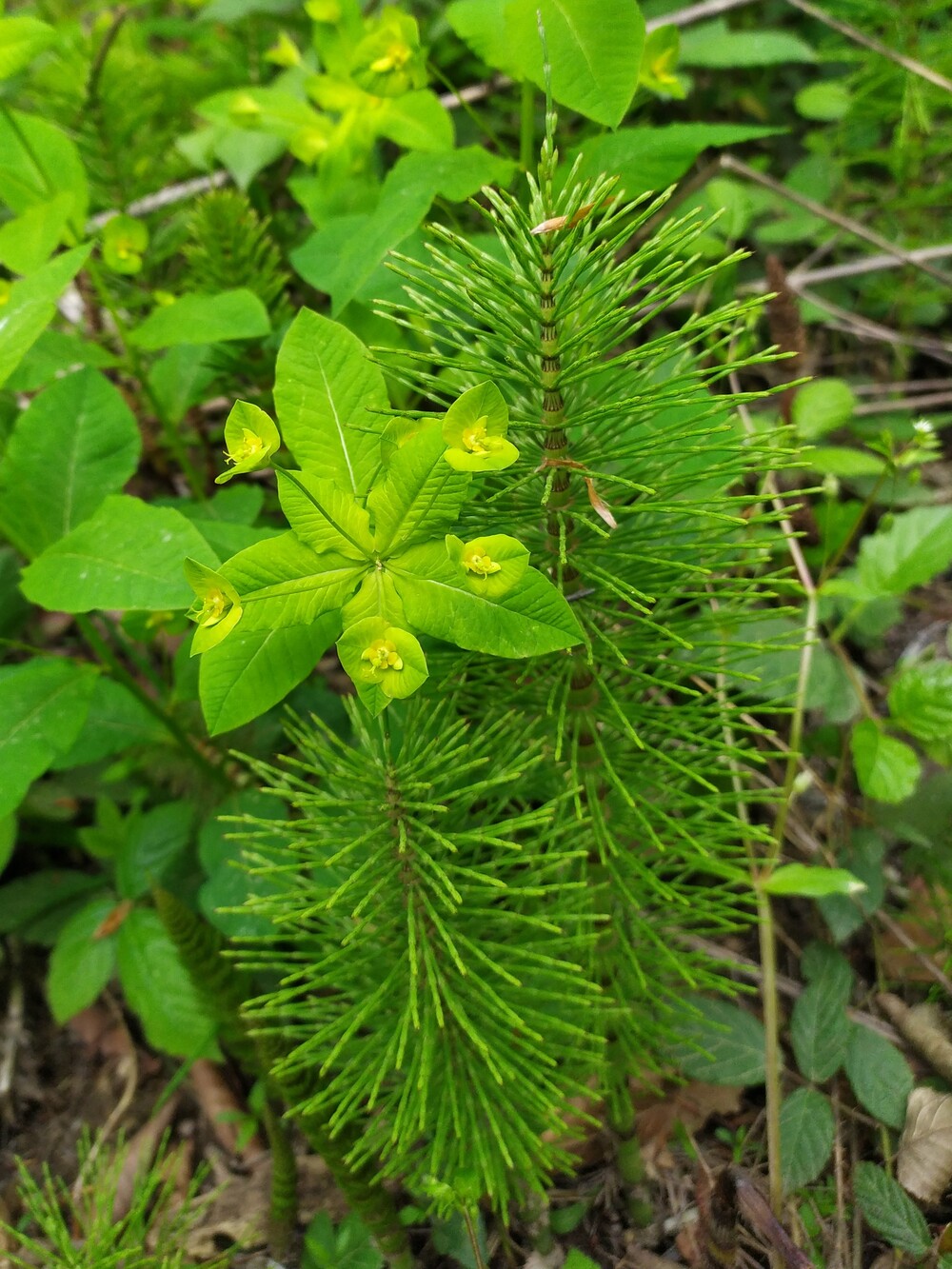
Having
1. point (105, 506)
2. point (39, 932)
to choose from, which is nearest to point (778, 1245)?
point (105, 506)

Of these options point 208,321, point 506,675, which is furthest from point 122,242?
point 506,675

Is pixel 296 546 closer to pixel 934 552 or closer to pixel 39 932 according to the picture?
pixel 934 552

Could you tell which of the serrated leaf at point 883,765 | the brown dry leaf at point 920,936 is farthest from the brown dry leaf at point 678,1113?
the serrated leaf at point 883,765

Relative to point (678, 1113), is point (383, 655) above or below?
above

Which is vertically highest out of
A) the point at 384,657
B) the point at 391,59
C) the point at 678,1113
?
the point at 391,59

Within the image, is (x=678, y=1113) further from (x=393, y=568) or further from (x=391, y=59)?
(x=391, y=59)

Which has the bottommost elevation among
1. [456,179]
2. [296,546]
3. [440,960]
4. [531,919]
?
[440,960]
